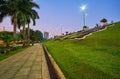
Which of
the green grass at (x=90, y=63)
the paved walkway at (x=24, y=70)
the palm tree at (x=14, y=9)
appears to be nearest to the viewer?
the green grass at (x=90, y=63)

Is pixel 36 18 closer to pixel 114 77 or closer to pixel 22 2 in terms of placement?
pixel 22 2

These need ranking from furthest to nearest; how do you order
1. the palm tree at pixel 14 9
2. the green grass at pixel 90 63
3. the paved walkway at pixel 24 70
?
the palm tree at pixel 14 9 < the paved walkway at pixel 24 70 < the green grass at pixel 90 63

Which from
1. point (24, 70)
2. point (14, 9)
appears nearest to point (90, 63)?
point (24, 70)

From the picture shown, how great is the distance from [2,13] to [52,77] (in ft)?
104

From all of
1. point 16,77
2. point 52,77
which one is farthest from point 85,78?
point 16,77

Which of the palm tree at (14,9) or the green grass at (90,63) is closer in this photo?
the green grass at (90,63)

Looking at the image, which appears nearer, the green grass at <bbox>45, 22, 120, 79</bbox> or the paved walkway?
the green grass at <bbox>45, 22, 120, 79</bbox>

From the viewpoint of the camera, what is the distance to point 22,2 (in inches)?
1640

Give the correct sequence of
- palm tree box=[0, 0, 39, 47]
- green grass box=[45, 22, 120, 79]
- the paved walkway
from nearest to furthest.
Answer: green grass box=[45, 22, 120, 79] → the paved walkway → palm tree box=[0, 0, 39, 47]

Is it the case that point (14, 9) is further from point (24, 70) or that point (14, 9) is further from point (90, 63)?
point (90, 63)

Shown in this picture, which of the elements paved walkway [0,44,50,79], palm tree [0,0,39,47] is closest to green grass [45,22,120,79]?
paved walkway [0,44,50,79]

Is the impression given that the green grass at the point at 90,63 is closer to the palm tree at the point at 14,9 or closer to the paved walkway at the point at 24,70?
the paved walkway at the point at 24,70

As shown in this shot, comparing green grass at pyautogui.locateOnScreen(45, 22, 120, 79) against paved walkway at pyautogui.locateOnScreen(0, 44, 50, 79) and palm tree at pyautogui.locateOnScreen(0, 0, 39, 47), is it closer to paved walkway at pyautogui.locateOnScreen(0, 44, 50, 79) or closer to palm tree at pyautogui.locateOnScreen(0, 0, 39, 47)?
paved walkway at pyautogui.locateOnScreen(0, 44, 50, 79)

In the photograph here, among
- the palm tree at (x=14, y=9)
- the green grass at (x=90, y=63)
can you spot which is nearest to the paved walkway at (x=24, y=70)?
the green grass at (x=90, y=63)
